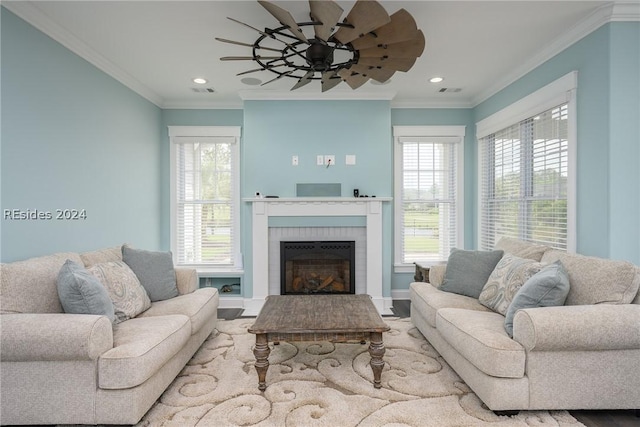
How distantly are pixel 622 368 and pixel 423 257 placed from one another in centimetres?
285

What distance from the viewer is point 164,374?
2104mm

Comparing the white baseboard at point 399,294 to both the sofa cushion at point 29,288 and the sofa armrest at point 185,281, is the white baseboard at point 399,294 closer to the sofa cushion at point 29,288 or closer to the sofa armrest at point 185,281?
the sofa armrest at point 185,281

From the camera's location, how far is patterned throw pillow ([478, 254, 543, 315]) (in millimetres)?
2426

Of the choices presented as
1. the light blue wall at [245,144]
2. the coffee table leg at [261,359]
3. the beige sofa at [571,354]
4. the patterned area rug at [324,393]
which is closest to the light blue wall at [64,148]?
the light blue wall at [245,144]

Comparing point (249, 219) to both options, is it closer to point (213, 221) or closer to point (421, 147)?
point (213, 221)

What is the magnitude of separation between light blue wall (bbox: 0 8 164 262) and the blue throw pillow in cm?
347

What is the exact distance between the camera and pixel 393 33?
1.84 m

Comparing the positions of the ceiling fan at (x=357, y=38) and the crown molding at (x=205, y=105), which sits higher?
the crown molding at (x=205, y=105)

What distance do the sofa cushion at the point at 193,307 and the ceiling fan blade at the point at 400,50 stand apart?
229cm

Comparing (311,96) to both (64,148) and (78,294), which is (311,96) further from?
(78,294)

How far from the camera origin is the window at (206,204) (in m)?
4.64

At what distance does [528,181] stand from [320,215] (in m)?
2.35

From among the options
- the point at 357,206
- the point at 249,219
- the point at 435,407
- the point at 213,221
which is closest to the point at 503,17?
the point at 357,206

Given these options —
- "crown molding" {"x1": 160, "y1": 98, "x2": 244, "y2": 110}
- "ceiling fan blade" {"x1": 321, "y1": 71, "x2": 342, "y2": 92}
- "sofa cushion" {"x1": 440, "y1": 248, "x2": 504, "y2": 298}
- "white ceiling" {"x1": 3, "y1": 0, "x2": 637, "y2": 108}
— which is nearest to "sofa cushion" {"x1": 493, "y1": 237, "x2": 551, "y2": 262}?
"sofa cushion" {"x1": 440, "y1": 248, "x2": 504, "y2": 298}
